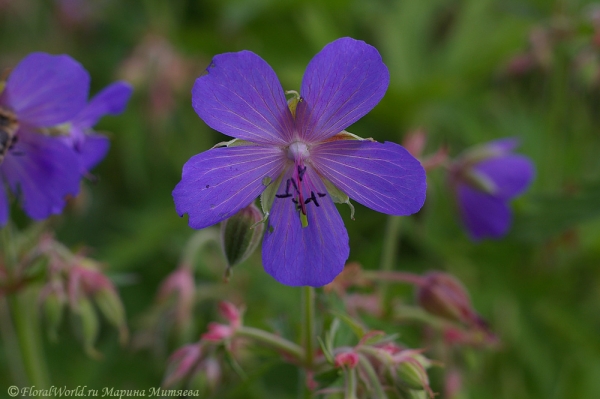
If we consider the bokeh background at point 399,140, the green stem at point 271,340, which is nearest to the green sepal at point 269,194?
the green stem at point 271,340

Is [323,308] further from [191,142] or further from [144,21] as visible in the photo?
[144,21]

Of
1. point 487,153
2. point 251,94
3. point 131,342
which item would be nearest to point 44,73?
point 251,94

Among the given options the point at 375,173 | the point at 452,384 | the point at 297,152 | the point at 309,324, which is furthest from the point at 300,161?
the point at 452,384

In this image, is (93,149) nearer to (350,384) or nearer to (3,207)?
(3,207)

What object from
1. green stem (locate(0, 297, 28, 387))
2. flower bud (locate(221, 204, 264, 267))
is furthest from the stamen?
green stem (locate(0, 297, 28, 387))

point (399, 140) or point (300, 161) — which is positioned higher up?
point (399, 140)

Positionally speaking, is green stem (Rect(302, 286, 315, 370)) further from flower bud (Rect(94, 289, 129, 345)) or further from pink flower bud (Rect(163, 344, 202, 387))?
flower bud (Rect(94, 289, 129, 345))

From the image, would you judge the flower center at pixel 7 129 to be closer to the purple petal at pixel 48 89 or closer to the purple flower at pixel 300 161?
the purple petal at pixel 48 89
